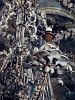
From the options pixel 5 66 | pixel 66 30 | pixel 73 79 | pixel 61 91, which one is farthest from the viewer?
pixel 66 30

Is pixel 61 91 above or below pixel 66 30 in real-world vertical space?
below

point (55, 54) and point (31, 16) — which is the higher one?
point (31, 16)

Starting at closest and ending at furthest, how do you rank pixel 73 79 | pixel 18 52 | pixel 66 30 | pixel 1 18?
pixel 18 52, pixel 73 79, pixel 1 18, pixel 66 30

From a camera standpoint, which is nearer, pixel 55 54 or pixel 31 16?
pixel 55 54

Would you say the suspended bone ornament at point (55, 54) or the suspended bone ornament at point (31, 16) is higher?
the suspended bone ornament at point (31, 16)

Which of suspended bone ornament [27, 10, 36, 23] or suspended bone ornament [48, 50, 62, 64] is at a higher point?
suspended bone ornament [27, 10, 36, 23]

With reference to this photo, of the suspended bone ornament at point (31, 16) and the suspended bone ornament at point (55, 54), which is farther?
the suspended bone ornament at point (31, 16)

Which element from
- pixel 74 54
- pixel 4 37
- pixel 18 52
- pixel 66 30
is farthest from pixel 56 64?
pixel 66 30

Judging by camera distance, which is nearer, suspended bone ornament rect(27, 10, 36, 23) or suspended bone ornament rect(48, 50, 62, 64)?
suspended bone ornament rect(48, 50, 62, 64)

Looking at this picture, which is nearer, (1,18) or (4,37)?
(4,37)

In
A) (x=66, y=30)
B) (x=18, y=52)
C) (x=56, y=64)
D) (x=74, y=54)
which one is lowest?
(x=56, y=64)

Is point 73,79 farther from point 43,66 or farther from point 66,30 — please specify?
point 43,66
